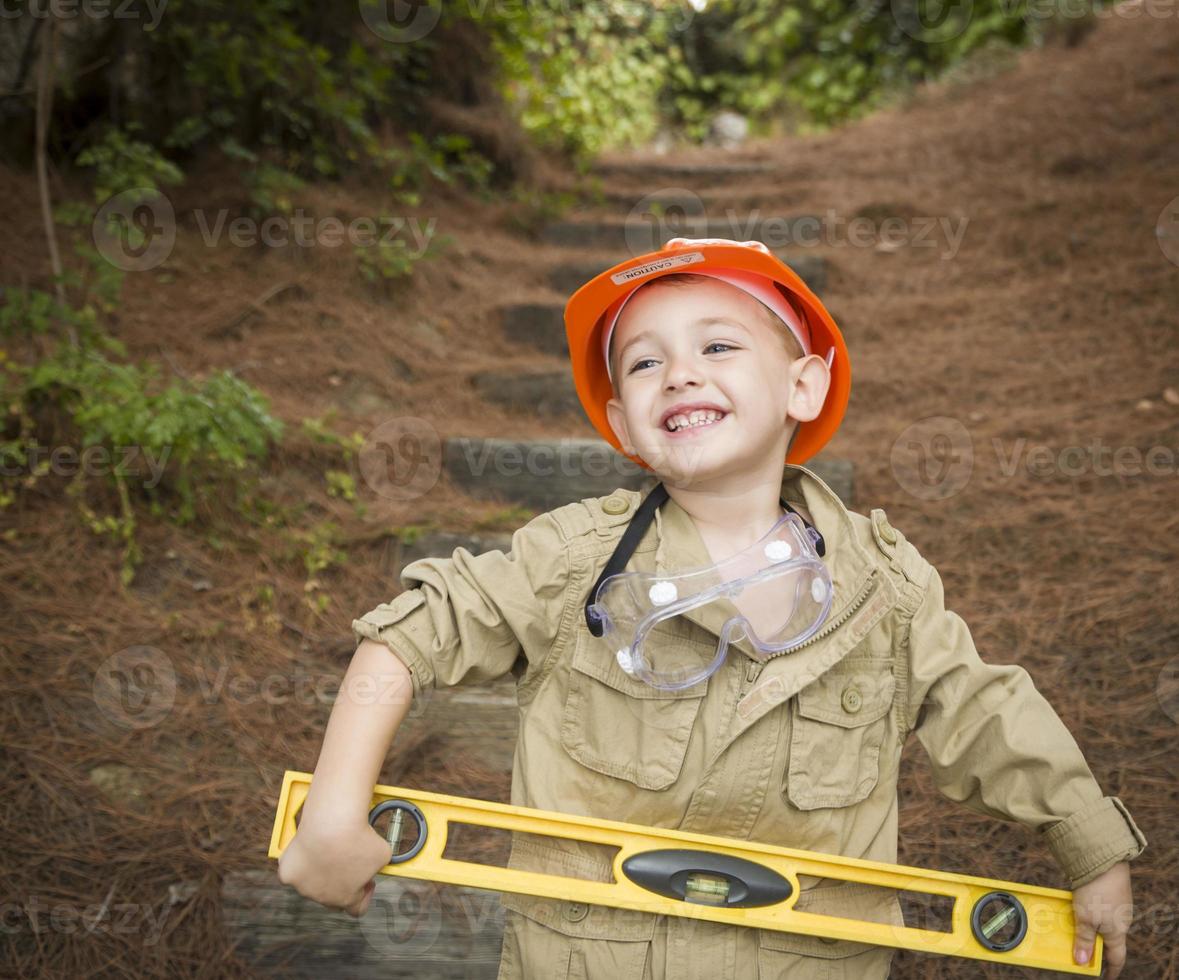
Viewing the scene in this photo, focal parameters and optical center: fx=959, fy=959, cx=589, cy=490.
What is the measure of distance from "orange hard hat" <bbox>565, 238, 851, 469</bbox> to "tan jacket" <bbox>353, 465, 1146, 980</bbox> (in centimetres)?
31

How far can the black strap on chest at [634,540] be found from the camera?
1.48m

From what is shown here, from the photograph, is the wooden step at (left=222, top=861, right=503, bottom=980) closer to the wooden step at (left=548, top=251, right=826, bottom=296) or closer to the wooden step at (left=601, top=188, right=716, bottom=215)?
the wooden step at (left=548, top=251, right=826, bottom=296)

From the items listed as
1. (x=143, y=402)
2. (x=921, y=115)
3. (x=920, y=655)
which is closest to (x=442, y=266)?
(x=143, y=402)

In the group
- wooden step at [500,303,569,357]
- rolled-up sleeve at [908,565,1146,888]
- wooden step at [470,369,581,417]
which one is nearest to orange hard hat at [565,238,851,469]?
rolled-up sleeve at [908,565,1146,888]

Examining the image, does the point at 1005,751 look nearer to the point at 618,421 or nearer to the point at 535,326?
the point at 618,421

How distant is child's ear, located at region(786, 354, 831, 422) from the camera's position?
Result: 1.65 meters

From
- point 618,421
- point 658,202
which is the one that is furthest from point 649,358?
point 658,202

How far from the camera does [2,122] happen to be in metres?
4.47

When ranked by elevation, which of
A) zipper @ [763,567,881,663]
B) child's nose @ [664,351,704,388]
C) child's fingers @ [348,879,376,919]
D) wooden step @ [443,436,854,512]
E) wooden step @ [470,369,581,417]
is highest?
wooden step @ [470,369,581,417]

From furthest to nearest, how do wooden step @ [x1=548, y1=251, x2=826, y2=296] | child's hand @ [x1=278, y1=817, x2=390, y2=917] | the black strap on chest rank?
wooden step @ [x1=548, y1=251, x2=826, y2=296] < the black strap on chest < child's hand @ [x1=278, y1=817, x2=390, y2=917]

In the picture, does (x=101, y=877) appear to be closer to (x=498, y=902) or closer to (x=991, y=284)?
(x=498, y=902)

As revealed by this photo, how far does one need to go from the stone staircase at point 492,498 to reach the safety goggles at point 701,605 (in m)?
0.65

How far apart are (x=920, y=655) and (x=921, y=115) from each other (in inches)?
304

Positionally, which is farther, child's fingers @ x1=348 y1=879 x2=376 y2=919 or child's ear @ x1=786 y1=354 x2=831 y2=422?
child's ear @ x1=786 y1=354 x2=831 y2=422
